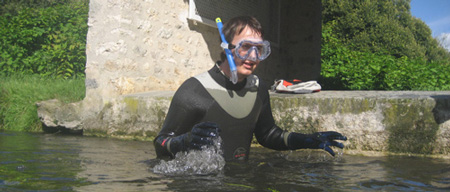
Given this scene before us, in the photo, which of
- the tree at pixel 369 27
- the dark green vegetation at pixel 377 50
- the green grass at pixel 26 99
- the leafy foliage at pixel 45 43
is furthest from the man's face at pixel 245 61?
the tree at pixel 369 27

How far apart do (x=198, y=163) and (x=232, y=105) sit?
0.42 m

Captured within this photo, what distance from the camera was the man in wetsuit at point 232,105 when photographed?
8.21 ft

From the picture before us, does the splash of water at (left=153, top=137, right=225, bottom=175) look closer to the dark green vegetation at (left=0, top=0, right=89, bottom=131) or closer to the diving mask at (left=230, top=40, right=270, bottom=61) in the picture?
the diving mask at (left=230, top=40, right=270, bottom=61)

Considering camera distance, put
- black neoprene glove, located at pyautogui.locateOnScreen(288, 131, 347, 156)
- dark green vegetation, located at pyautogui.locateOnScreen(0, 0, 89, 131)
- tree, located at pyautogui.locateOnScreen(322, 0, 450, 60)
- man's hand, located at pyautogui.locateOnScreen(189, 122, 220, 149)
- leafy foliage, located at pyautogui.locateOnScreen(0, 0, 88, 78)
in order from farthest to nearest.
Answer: tree, located at pyautogui.locateOnScreen(322, 0, 450, 60), leafy foliage, located at pyautogui.locateOnScreen(0, 0, 88, 78), dark green vegetation, located at pyautogui.locateOnScreen(0, 0, 89, 131), black neoprene glove, located at pyautogui.locateOnScreen(288, 131, 347, 156), man's hand, located at pyautogui.locateOnScreen(189, 122, 220, 149)

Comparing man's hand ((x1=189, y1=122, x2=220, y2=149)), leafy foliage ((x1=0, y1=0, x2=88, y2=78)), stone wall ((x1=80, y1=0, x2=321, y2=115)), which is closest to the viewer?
man's hand ((x1=189, y1=122, x2=220, y2=149))

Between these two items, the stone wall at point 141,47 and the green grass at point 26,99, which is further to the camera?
the green grass at point 26,99

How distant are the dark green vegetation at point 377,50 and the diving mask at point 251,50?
6216mm

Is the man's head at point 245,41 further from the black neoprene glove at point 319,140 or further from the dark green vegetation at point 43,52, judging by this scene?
the dark green vegetation at point 43,52

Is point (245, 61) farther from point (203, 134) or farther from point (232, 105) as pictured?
point (203, 134)

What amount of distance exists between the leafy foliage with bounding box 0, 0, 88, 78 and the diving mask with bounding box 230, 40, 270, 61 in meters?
5.31

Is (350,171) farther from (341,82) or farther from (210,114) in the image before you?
(341,82)

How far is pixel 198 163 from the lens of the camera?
8.14 ft

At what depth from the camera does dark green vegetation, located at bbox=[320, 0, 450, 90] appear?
8.57 meters

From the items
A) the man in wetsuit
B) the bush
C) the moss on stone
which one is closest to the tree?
the bush
